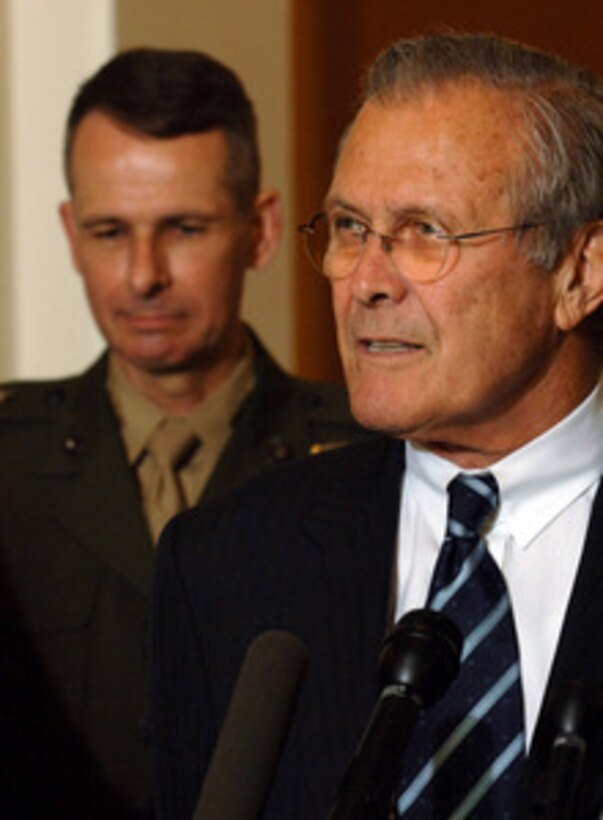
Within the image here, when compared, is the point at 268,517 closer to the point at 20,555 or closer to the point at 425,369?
the point at 425,369

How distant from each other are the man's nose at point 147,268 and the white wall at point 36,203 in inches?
33.9

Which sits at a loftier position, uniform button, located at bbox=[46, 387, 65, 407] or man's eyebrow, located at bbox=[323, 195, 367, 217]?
man's eyebrow, located at bbox=[323, 195, 367, 217]

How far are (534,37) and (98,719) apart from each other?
4.67 feet

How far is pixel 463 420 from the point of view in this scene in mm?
1724

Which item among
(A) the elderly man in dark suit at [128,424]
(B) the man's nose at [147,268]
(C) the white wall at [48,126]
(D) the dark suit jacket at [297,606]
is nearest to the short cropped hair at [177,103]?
(A) the elderly man in dark suit at [128,424]

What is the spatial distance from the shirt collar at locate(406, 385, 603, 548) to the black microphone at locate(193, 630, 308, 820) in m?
0.51

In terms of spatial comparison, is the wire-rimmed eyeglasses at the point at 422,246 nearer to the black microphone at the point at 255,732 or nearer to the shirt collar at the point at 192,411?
the black microphone at the point at 255,732

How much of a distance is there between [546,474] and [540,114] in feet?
0.98

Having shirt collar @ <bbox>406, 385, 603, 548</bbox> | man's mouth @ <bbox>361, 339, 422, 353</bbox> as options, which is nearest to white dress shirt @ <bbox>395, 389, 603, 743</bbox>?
shirt collar @ <bbox>406, 385, 603, 548</bbox>

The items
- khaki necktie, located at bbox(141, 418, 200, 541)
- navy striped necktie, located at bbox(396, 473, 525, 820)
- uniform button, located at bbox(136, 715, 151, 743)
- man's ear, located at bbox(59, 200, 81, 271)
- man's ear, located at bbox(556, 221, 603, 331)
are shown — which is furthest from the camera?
man's ear, located at bbox(59, 200, 81, 271)

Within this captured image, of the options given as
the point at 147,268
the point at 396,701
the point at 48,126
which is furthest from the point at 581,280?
the point at 48,126

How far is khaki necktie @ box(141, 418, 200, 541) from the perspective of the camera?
2.59 m

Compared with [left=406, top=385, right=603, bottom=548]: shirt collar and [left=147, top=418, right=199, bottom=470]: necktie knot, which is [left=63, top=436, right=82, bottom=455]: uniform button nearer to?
[left=147, top=418, right=199, bottom=470]: necktie knot

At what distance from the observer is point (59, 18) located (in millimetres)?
3367
